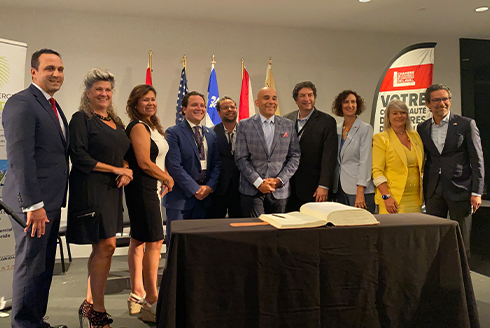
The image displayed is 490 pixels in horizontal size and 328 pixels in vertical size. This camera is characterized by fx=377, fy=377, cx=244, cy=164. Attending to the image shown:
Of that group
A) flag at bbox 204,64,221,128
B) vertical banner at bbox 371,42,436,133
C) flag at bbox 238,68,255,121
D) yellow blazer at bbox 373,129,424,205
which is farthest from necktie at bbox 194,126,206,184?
vertical banner at bbox 371,42,436,133

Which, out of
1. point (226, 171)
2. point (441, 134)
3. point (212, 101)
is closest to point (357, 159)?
point (441, 134)

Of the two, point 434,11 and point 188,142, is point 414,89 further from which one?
point 188,142

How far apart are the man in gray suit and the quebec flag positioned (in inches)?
85.8

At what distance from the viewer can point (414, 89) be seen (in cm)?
477

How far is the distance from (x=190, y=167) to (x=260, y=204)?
65 cm

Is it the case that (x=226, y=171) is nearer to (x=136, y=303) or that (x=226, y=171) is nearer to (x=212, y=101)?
(x=136, y=303)

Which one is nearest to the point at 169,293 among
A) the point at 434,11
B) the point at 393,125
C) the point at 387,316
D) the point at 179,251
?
the point at 179,251

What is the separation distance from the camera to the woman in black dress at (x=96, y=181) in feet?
7.43

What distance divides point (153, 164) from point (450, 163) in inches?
93.1

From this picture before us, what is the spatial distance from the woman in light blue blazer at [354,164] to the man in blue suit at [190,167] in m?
1.07

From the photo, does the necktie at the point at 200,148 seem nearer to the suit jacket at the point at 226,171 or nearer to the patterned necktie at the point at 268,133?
the suit jacket at the point at 226,171

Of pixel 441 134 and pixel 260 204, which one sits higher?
pixel 441 134

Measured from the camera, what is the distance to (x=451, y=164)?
3.08 meters

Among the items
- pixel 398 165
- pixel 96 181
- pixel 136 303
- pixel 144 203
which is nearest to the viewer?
pixel 96 181
